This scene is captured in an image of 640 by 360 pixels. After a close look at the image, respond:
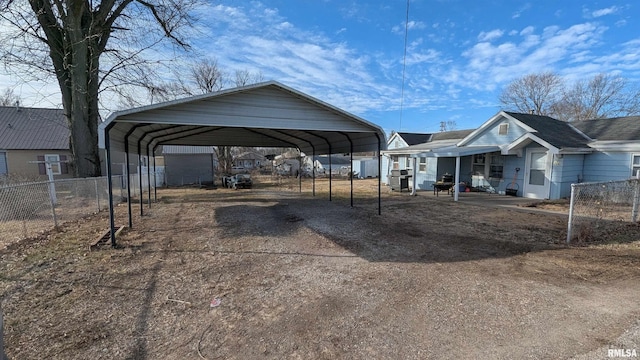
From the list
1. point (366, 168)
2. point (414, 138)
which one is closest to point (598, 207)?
point (414, 138)

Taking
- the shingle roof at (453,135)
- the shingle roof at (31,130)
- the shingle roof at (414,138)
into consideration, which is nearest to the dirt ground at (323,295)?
the shingle roof at (453,135)

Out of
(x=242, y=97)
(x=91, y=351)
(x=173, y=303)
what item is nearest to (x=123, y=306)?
(x=173, y=303)

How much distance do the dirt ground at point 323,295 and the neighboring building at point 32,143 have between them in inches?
752

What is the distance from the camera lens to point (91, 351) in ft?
8.37

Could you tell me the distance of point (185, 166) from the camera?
23.1 meters

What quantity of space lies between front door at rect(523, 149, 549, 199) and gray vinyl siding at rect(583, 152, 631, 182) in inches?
83.7

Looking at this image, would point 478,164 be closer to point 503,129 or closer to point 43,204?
point 503,129

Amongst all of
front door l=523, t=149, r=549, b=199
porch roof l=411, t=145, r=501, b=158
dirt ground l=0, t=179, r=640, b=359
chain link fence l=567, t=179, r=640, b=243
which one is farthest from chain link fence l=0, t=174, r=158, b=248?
front door l=523, t=149, r=549, b=199

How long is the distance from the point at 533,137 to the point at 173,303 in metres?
13.8

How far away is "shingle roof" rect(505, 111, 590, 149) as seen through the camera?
1171 centimetres

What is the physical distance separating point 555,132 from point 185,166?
79.7 ft

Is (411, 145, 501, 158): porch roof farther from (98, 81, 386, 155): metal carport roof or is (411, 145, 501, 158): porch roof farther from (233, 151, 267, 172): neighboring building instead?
(233, 151, 267, 172): neighboring building

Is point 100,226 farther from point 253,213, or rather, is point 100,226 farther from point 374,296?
point 374,296

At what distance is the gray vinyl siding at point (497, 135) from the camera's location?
13.0m
